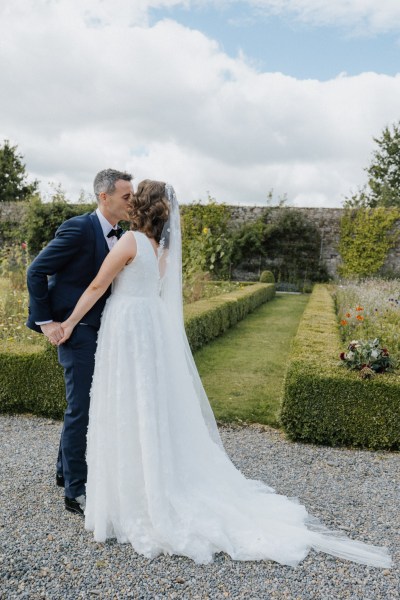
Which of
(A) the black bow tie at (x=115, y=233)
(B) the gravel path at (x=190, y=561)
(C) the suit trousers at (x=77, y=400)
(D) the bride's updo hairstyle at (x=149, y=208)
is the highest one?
(D) the bride's updo hairstyle at (x=149, y=208)

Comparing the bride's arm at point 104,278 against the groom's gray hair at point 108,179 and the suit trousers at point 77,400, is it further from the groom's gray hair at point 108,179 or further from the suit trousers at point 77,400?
the groom's gray hair at point 108,179

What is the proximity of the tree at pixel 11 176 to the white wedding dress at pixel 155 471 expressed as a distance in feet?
103

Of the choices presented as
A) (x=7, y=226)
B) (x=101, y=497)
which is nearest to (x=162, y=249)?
(x=101, y=497)

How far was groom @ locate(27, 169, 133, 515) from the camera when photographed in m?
2.60

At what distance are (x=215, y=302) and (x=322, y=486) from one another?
569 cm

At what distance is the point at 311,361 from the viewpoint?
4.27m

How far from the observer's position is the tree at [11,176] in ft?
104

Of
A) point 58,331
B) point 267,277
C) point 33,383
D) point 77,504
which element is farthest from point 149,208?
point 267,277

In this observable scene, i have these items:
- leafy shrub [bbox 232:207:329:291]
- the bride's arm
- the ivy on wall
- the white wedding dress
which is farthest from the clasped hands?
the ivy on wall

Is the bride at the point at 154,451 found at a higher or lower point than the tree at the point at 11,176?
lower

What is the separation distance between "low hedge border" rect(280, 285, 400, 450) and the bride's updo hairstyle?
2023mm

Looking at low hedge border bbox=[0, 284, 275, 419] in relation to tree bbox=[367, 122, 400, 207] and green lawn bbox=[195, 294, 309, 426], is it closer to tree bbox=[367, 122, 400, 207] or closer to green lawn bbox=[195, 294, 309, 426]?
green lawn bbox=[195, 294, 309, 426]

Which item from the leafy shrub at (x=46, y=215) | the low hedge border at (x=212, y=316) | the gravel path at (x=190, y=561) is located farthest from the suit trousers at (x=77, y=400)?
the leafy shrub at (x=46, y=215)

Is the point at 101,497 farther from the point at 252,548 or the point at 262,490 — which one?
the point at 262,490
